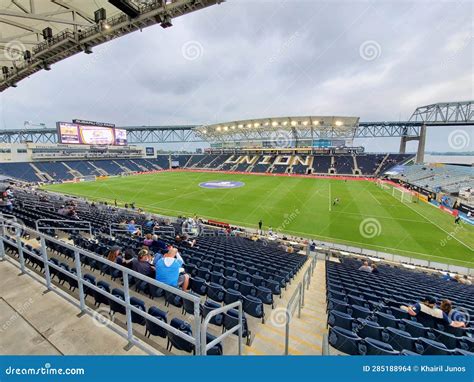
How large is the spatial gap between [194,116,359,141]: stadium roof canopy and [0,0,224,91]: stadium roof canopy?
5833 cm

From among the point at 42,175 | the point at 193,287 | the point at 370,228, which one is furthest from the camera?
the point at 42,175

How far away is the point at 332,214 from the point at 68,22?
2586 cm

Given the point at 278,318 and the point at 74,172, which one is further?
the point at 74,172

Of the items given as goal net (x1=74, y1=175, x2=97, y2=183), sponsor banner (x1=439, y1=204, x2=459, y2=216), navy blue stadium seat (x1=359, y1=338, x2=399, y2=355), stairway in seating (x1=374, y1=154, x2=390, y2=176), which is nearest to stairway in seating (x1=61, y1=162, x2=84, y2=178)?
goal net (x1=74, y1=175, x2=97, y2=183)

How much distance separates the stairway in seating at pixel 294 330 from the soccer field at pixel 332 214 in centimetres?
1332

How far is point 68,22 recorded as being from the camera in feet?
27.5

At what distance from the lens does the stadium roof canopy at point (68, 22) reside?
6961 millimetres

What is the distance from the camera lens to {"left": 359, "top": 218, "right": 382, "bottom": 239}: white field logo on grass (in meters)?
19.6

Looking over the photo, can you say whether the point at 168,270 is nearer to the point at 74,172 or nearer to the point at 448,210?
the point at 448,210

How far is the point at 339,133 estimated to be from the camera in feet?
230

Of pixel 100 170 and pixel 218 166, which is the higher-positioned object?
pixel 218 166

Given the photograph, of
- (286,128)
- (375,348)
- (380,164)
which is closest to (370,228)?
(375,348)

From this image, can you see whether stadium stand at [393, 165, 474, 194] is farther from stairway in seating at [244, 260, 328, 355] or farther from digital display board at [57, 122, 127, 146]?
digital display board at [57, 122, 127, 146]

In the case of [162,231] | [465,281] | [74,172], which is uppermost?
[74,172]
